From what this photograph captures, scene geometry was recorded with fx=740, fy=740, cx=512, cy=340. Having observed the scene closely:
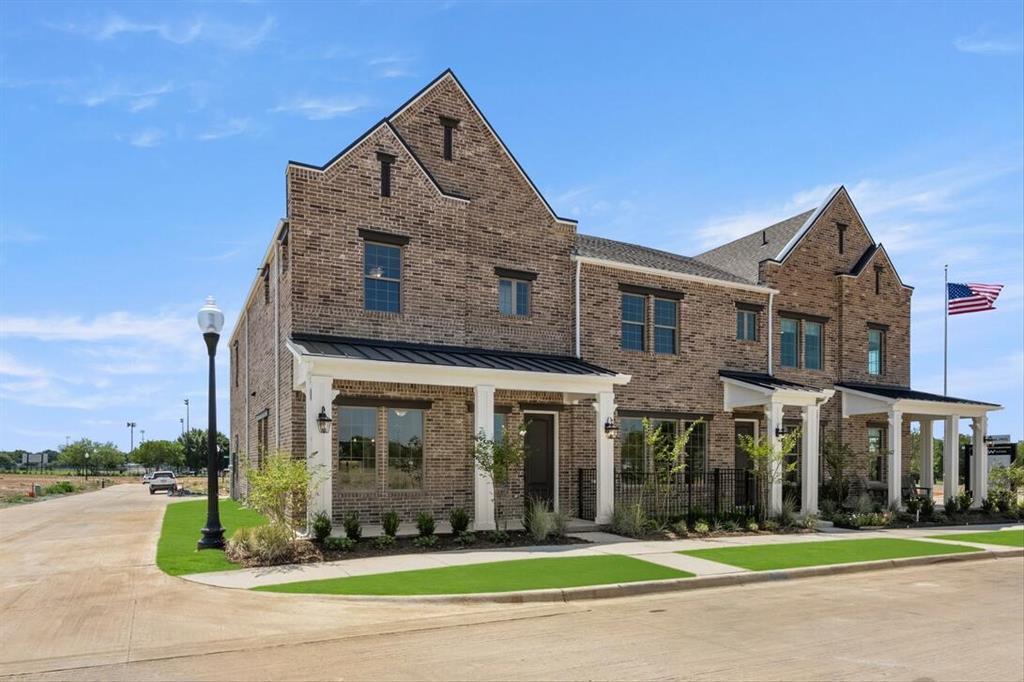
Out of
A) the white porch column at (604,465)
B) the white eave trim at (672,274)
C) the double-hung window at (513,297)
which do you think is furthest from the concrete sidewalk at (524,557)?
the white eave trim at (672,274)

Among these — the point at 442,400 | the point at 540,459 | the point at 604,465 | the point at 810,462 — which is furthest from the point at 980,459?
the point at 442,400

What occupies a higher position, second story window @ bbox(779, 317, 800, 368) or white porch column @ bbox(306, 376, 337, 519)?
second story window @ bbox(779, 317, 800, 368)

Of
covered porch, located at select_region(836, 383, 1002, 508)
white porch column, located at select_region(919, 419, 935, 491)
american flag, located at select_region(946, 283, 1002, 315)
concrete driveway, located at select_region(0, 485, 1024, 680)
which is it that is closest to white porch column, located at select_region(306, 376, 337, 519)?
concrete driveway, located at select_region(0, 485, 1024, 680)

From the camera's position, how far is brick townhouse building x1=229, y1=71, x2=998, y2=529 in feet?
52.1

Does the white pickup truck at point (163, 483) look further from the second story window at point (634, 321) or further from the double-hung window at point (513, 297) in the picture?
the second story window at point (634, 321)

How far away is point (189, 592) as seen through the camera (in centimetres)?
1008

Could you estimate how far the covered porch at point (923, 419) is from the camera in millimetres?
22562

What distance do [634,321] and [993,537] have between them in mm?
10321

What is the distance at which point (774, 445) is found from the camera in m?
19.6

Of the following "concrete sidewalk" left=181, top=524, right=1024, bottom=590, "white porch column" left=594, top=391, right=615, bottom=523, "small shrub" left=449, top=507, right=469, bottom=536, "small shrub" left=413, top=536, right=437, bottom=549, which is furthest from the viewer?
"white porch column" left=594, top=391, right=615, bottom=523

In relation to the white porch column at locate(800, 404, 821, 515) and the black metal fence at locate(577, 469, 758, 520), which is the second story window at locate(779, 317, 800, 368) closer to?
the white porch column at locate(800, 404, 821, 515)

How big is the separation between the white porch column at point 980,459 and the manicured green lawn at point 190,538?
22.7 m

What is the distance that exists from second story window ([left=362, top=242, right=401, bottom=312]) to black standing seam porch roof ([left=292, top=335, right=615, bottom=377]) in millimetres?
928

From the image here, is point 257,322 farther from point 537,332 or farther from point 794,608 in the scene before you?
point 794,608
